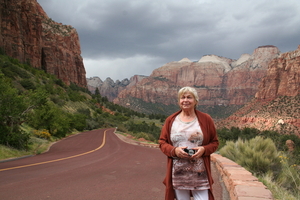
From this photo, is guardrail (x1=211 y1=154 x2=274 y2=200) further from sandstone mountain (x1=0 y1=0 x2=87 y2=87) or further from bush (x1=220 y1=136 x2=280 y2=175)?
sandstone mountain (x1=0 y1=0 x2=87 y2=87)

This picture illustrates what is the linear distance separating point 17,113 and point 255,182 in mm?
11367

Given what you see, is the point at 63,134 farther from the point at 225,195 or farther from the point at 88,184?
the point at 225,195

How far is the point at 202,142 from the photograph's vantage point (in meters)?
2.78

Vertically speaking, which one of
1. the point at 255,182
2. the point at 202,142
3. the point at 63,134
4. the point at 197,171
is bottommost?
the point at 63,134

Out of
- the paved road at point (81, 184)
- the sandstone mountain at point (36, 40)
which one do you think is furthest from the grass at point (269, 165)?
the sandstone mountain at point (36, 40)

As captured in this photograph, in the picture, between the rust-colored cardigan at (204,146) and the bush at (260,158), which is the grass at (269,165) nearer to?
the bush at (260,158)

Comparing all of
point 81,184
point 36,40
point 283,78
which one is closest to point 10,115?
point 81,184

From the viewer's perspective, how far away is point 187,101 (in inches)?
116

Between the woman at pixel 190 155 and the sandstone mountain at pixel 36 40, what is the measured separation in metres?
68.9

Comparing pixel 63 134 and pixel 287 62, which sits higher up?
pixel 287 62

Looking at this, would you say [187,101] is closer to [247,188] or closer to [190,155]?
[190,155]

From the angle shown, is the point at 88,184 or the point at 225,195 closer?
the point at 225,195

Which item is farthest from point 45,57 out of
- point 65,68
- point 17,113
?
point 17,113

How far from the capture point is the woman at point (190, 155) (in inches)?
106
